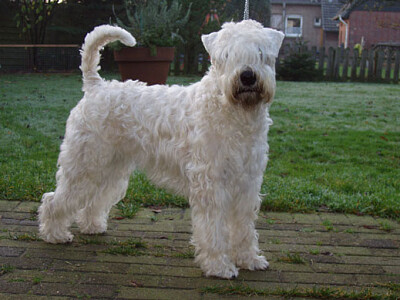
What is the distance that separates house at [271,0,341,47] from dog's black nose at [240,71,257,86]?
39045 millimetres

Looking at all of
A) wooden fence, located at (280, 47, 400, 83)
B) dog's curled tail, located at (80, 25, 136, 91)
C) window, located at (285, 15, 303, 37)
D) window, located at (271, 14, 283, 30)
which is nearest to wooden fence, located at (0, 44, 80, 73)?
wooden fence, located at (280, 47, 400, 83)

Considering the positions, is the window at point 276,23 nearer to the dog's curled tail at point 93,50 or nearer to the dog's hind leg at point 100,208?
the dog's curled tail at point 93,50

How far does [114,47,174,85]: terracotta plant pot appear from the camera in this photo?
7.75 m

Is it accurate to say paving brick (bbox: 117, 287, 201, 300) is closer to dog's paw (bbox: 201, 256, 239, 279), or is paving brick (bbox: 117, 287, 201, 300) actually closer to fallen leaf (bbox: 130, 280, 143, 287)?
fallen leaf (bbox: 130, 280, 143, 287)

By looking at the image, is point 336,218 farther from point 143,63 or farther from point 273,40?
point 143,63

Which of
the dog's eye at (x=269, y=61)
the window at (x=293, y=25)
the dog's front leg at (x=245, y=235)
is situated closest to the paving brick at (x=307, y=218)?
the dog's front leg at (x=245, y=235)

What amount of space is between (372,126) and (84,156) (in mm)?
6105

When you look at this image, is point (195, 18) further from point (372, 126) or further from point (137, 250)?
point (137, 250)

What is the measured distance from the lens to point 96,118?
326cm

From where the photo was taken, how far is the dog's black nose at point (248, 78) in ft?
8.66

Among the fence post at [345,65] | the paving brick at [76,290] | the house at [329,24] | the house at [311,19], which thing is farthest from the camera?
the house at [311,19]

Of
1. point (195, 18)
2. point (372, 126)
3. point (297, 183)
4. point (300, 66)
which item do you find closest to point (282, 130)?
point (372, 126)

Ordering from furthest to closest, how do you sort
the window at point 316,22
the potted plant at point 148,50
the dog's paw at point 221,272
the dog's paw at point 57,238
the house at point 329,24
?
the window at point 316,22
the house at point 329,24
the potted plant at point 148,50
the dog's paw at point 57,238
the dog's paw at point 221,272

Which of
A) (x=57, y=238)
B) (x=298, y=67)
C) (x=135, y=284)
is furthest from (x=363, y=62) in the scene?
(x=135, y=284)
